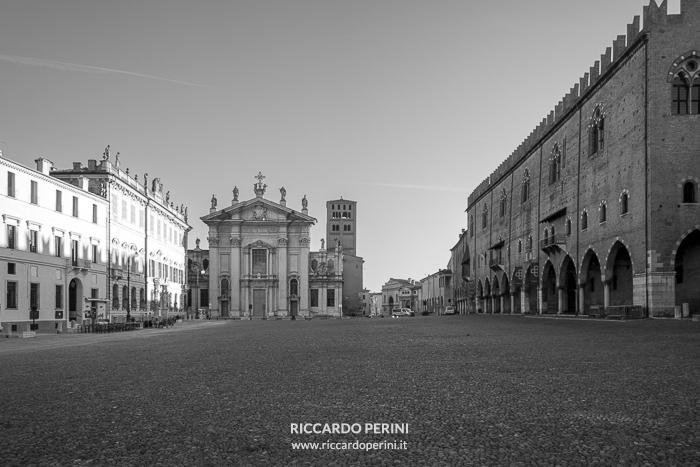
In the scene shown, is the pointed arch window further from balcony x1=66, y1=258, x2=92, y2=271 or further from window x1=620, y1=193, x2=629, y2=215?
balcony x1=66, y1=258, x2=92, y2=271

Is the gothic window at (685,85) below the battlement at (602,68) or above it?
below

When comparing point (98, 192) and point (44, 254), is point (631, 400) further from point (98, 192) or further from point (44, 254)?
point (98, 192)

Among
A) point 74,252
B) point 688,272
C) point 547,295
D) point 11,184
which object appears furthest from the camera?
point 547,295

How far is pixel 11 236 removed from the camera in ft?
111

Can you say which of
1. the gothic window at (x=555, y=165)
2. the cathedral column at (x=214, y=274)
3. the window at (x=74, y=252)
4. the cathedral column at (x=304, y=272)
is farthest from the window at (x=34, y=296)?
the cathedral column at (x=304, y=272)

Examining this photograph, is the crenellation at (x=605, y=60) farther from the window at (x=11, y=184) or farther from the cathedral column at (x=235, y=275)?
the cathedral column at (x=235, y=275)

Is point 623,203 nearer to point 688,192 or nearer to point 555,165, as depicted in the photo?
point 688,192

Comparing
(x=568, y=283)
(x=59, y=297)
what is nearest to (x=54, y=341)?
(x=59, y=297)

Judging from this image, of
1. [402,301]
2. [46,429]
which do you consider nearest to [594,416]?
[46,429]

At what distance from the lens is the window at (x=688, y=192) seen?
92.6 feet

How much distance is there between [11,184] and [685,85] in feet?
113

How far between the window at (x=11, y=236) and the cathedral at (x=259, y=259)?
44.7 m

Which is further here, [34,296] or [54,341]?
[34,296]

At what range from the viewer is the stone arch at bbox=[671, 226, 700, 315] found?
28562mm
